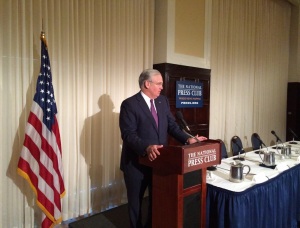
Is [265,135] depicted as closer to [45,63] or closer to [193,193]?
[193,193]

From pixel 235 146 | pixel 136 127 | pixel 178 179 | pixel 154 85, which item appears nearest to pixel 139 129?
pixel 136 127

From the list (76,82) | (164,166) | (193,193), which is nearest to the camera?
(164,166)

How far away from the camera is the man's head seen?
1.95 m

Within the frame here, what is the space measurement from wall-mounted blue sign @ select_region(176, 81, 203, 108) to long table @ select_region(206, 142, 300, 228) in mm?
1625

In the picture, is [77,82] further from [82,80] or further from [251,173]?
[251,173]

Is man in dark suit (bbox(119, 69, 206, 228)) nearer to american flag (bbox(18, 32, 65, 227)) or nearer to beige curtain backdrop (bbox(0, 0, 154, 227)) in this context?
american flag (bbox(18, 32, 65, 227))

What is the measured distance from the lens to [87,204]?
10.4 feet

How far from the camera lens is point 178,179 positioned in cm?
154

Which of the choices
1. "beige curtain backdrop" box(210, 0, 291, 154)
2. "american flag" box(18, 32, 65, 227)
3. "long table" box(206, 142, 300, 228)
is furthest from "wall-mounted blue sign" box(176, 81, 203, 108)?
"american flag" box(18, 32, 65, 227)

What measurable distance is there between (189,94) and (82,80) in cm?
189

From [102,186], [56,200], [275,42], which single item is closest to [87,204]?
[102,186]

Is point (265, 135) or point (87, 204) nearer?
point (87, 204)

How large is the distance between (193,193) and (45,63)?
1.93m

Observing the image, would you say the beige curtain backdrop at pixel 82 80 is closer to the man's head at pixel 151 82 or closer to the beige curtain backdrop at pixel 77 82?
the beige curtain backdrop at pixel 77 82
